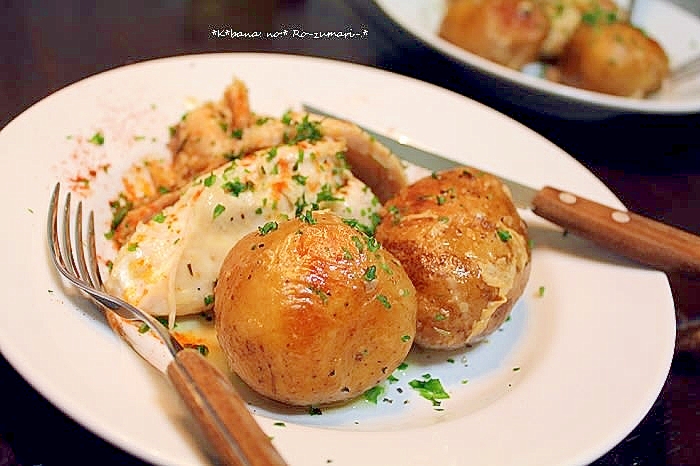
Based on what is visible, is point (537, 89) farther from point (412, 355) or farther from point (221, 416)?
point (221, 416)

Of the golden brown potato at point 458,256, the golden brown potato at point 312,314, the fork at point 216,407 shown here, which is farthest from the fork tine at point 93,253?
the golden brown potato at point 458,256

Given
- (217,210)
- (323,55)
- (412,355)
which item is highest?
(217,210)

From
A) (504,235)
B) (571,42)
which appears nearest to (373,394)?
(504,235)

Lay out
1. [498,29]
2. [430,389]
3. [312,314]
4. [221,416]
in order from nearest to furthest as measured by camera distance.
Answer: [221,416] < [312,314] < [430,389] < [498,29]

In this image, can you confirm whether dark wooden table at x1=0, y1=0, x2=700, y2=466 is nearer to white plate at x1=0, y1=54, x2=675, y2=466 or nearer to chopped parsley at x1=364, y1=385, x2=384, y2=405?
white plate at x1=0, y1=54, x2=675, y2=466

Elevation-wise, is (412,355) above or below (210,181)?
below

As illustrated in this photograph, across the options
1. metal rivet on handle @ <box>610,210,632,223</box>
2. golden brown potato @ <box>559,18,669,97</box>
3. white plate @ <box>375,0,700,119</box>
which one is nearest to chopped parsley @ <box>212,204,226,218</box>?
metal rivet on handle @ <box>610,210,632,223</box>

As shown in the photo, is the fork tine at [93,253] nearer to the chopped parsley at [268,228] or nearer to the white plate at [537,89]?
the chopped parsley at [268,228]
